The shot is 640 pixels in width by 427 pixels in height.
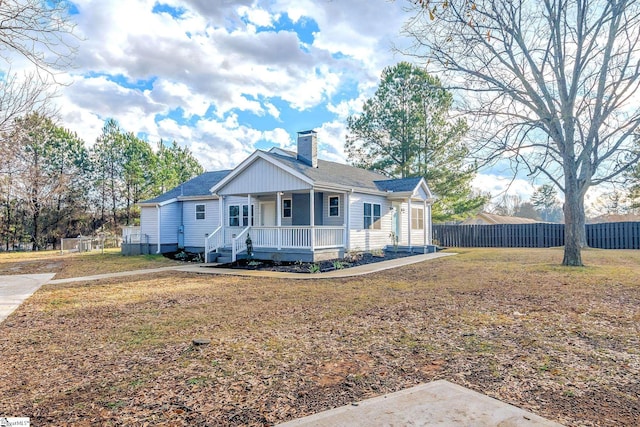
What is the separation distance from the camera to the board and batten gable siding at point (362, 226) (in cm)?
1650

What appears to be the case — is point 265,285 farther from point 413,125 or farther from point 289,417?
point 413,125

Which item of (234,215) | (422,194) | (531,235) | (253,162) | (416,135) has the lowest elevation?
(531,235)

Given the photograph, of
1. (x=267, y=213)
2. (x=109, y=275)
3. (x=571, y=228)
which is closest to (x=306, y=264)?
(x=267, y=213)

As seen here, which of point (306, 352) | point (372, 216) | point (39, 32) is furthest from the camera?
point (372, 216)

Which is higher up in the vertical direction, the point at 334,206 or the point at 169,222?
the point at 334,206

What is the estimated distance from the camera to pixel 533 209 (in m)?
66.0

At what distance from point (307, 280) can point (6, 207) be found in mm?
31840

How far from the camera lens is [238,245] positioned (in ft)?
52.1

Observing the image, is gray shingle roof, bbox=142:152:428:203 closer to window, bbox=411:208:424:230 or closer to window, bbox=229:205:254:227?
window, bbox=229:205:254:227

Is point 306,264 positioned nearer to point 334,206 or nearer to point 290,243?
point 290,243

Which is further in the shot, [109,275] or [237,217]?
[237,217]

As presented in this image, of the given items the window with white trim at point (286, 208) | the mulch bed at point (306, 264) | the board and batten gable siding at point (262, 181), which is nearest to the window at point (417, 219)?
the mulch bed at point (306, 264)

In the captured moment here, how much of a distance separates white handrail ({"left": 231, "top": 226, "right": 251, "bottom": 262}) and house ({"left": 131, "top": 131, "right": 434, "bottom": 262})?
0.04 meters

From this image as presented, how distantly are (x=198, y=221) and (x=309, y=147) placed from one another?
7.40 m
